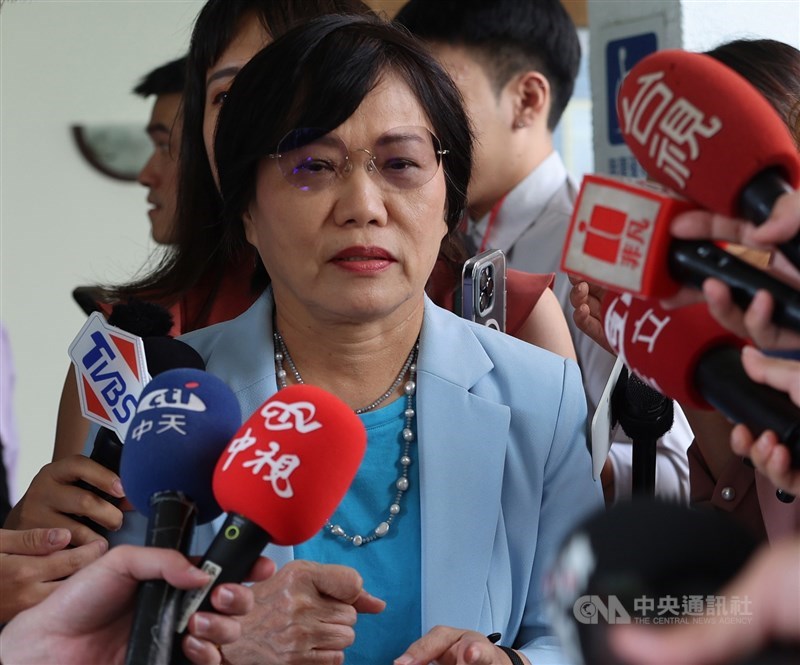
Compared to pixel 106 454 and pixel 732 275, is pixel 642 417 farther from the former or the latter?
pixel 106 454

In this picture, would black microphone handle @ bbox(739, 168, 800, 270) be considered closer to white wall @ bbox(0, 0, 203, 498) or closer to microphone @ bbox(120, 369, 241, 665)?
microphone @ bbox(120, 369, 241, 665)

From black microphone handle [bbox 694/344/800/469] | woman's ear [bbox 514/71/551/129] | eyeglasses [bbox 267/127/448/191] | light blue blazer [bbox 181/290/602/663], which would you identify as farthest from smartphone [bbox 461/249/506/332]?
woman's ear [bbox 514/71/551/129]

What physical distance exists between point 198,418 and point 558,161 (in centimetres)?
194

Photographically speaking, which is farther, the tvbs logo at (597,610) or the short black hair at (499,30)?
the short black hair at (499,30)

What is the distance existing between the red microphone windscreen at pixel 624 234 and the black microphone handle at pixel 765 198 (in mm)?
49

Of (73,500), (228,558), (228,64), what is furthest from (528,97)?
(228,558)

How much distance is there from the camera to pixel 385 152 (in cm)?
137

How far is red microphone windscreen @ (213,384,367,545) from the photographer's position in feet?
2.94

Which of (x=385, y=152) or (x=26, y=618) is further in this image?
(x=385, y=152)

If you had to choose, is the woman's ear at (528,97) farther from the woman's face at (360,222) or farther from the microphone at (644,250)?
the microphone at (644,250)

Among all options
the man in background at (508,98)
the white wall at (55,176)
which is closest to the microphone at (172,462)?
the man in background at (508,98)

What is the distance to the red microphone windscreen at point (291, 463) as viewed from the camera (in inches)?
35.3

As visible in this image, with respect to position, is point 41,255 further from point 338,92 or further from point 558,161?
point 338,92

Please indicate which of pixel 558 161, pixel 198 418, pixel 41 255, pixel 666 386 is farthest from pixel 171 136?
pixel 41 255
